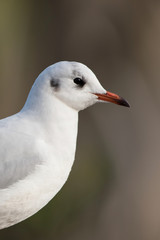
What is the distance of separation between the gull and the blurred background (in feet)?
10.3

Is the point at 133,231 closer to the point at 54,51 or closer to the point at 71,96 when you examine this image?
the point at 54,51

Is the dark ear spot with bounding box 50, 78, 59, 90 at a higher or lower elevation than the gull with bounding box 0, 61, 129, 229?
higher

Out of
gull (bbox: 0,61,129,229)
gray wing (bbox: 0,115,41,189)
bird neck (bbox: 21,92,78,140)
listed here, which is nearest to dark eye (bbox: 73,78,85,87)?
gull (bbox: 0,61,129,229)

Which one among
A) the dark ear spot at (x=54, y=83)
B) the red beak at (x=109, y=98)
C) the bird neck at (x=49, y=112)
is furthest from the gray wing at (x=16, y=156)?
the red beak at (x=109, y=98)

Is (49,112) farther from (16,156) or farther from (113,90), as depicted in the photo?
(113,90)

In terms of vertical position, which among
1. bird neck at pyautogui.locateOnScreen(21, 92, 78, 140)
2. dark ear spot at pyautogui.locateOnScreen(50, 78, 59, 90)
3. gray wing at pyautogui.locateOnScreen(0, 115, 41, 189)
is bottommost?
gray wing at pyautogui.locateOnScreen(0, 115, 41, 189)

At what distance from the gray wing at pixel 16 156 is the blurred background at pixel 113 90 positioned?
3234mm

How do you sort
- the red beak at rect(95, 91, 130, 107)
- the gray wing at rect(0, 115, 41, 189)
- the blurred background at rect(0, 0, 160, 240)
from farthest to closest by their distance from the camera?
1. the blurred background at rect(0, 0, 160, 240)
2. the red beak at rect(95, 91, 130, 107)
3. the gray wing at rect(0, 115, 41, 189)

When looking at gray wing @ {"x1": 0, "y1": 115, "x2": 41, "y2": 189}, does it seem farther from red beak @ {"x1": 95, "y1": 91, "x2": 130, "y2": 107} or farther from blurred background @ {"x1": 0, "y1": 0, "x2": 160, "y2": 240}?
blurred background @ {"x1": 0, "y1": 0, "x2": 160, "y2": 240}

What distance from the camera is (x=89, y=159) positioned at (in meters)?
5.41

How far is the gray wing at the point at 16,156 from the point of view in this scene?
2197 millimetres

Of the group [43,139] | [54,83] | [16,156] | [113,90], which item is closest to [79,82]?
Result: [54,83]

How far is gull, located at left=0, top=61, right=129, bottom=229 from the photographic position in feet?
7.23

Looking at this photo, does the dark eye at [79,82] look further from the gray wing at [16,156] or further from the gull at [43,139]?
the gray wing at [16,156]
